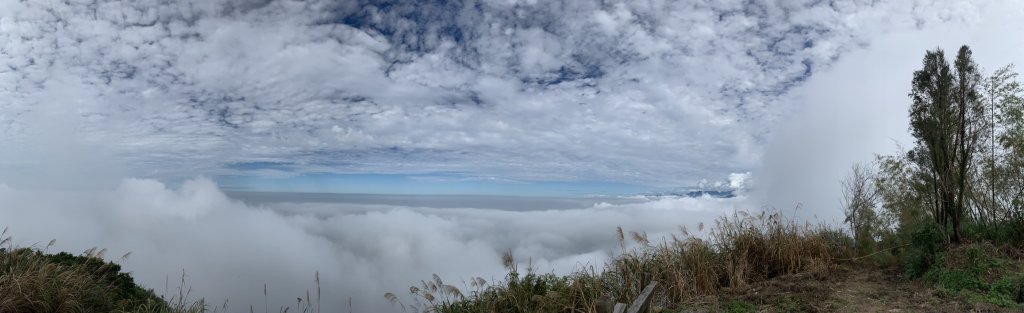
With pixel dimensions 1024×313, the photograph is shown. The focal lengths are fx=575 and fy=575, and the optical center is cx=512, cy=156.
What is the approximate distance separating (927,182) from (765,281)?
167 inches

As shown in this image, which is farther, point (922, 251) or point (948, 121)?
point (948, 121)

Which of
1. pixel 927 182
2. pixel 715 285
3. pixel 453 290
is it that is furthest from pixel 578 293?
pixel 927 182

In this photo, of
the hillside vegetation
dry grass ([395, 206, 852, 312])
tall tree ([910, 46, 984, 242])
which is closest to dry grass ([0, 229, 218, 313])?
the hillside vegetation

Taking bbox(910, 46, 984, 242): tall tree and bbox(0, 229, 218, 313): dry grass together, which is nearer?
bbox(0, 229, 218, 313): dry grass

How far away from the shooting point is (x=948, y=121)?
31.0 feet

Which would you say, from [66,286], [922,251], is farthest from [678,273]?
[66,286]

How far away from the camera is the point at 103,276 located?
8906 mm

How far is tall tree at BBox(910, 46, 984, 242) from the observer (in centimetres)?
945

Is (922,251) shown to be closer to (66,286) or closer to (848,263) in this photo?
(848,263)

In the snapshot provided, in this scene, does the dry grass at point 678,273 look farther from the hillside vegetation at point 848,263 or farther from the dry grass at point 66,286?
the dry grass at point 66,286

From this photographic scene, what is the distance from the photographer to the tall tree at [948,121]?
9.45 metres

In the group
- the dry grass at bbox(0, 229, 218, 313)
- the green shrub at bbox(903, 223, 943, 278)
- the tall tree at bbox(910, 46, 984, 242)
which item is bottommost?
the dry grass at bbox(0, 229, 218, 313)

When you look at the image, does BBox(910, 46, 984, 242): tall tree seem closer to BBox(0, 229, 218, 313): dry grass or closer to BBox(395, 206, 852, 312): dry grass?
BBox(395, 206, 852, 312): dry grass

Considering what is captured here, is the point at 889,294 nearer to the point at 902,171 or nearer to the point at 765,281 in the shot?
the point at 765,281
